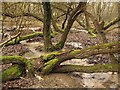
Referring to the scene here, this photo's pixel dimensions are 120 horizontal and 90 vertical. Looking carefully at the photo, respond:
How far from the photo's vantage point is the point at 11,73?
7.43 metres

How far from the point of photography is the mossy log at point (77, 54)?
7.55 meters

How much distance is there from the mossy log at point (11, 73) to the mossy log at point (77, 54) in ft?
3.56

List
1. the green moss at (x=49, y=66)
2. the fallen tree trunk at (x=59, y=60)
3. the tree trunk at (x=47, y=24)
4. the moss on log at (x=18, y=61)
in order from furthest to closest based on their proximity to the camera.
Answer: the tree trunk at (x=47, y=24) → the green moss at (x=49, y=66) → the fallen tree trunk at (x=59, y=60) → the moss on log at (x=18, y=61)

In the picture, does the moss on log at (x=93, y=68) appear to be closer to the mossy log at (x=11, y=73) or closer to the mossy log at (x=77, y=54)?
the mossy log at (x=77, y=54)

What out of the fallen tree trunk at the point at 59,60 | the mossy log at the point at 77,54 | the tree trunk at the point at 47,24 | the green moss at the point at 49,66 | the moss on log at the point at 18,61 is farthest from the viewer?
the tree trunk at the point at 47,24

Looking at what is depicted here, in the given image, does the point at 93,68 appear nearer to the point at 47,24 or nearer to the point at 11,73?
the point at 11,73

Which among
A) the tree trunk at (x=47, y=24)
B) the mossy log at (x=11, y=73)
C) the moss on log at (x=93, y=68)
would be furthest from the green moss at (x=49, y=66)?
the tree trunk at (x=47, y=24)

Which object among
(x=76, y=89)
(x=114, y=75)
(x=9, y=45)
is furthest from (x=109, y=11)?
(x=76, y=89)

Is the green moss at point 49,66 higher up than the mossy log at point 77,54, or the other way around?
the mossy log at point 77,54

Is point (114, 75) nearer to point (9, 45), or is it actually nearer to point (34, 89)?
point (34, 89)

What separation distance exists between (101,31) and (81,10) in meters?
1.84

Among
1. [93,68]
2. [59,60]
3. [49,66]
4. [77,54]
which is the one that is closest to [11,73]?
[49,66]

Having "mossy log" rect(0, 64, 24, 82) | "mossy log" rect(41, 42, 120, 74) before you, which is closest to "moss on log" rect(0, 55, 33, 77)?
"mossy log" rect(0, 64, 24, 82)

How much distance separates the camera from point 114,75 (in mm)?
9070
